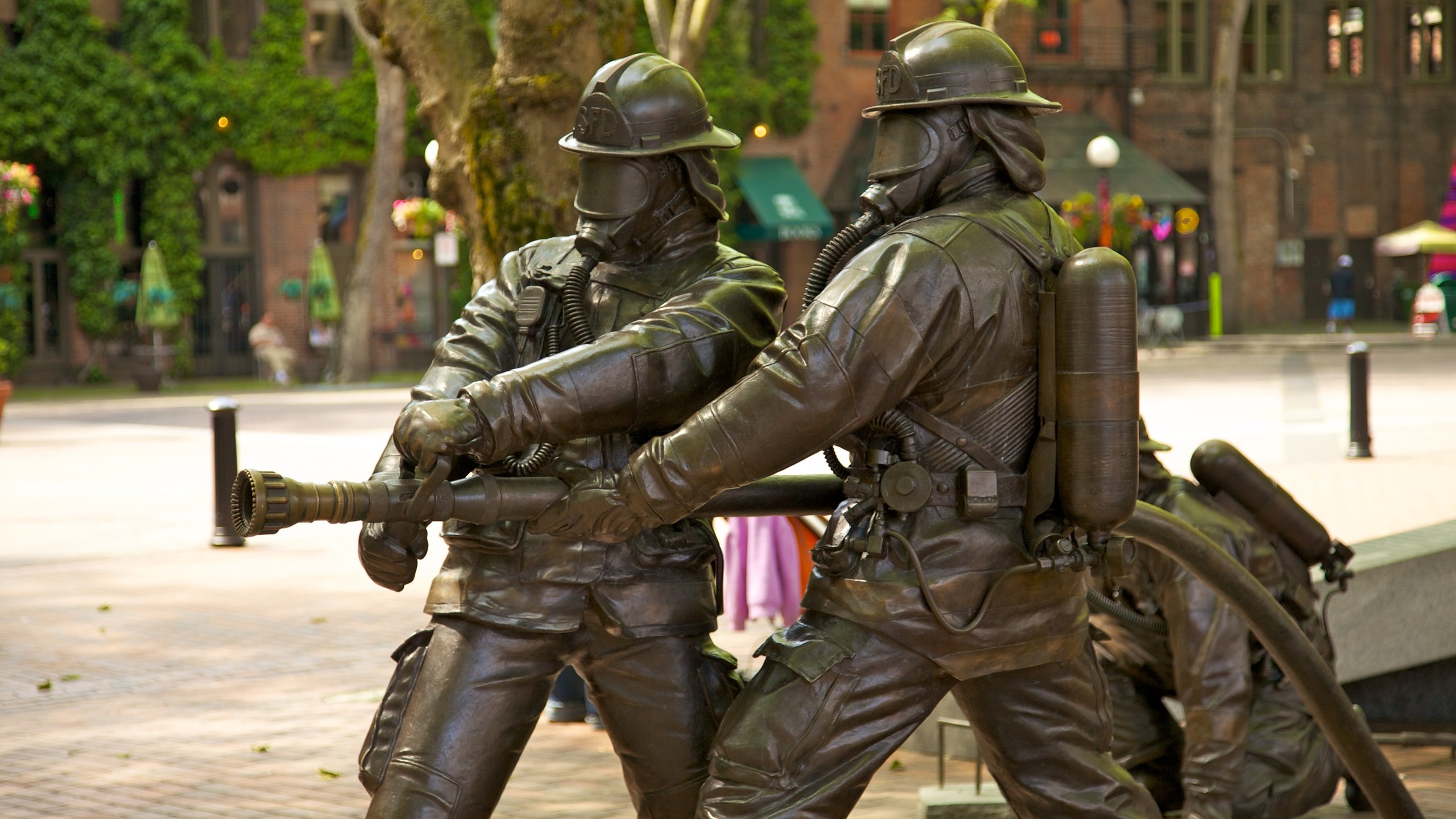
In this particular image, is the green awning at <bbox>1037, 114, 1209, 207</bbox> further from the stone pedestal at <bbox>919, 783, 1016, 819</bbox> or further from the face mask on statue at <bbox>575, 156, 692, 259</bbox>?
the face mask on statue at <bbox>575, 156, 692, 259</bbox>

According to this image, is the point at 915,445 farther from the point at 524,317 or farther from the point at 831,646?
the point at 524,317

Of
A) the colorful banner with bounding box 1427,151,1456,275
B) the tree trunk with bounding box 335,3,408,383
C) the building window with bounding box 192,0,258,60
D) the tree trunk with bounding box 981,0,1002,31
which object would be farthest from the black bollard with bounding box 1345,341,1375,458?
the colorful banner with bounding box 1427,151,1456,275

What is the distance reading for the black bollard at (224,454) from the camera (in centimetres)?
1122

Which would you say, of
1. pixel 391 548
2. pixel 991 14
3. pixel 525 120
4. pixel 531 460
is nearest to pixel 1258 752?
pixel 531 460

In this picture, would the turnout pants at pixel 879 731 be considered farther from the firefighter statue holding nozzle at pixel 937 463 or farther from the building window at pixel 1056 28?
the building window at pixel 1056 28

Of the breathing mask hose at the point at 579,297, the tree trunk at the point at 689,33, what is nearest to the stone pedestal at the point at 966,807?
the breathing mask hose at the point at 579,297

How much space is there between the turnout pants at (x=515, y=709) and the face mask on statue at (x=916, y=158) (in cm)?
111

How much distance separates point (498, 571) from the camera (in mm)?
3857

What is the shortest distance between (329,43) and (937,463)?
3138 cm

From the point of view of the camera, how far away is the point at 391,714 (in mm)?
3908

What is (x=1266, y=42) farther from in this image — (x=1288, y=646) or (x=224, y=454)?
(x=1288, y=646)

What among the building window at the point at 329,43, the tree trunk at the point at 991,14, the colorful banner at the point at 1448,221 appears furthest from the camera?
the colorful banner at the point at 1448,221

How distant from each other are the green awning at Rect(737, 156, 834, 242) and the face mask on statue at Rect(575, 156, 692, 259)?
30.4 meters

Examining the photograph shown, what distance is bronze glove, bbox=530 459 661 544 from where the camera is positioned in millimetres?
3570
